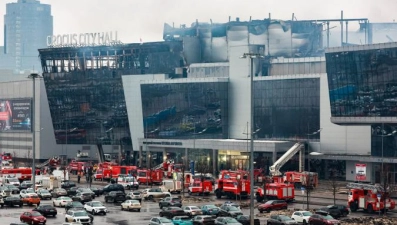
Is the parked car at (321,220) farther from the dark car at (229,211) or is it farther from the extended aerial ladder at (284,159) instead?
the extended aerial ladder at (284,159)

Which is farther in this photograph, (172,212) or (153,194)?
(153,194)

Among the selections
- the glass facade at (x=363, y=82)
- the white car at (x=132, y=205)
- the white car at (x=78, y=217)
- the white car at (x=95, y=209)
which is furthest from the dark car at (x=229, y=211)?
the glass facade at (x=363, y=82)

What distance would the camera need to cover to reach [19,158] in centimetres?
19588

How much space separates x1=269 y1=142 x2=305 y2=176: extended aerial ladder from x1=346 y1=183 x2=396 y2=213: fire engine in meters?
37.8

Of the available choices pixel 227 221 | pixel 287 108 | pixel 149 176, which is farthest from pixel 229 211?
pixel 287 108

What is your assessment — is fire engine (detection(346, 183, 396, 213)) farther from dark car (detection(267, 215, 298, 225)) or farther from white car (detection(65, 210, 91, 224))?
white car (detection(65, 210, 91, 224))

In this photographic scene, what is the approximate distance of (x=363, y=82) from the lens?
117 metres

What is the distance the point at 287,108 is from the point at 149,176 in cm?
2964

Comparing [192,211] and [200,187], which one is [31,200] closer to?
[192,211]

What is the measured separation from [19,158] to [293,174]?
8997cm

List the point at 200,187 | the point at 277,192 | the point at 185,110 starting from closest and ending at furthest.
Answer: the point at 277,192, the point at 200,187, the point at 185,110

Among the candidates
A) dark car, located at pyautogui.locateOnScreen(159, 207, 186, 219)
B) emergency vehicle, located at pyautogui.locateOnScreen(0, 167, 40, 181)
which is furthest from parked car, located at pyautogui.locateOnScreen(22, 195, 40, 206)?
emergency vehicle, located at pyautogui.locateOnScreen(0, 167, 40, 181)

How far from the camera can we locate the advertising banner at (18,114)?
7579 inches

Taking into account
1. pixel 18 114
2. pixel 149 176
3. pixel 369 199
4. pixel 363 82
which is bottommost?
pixel 369 199
